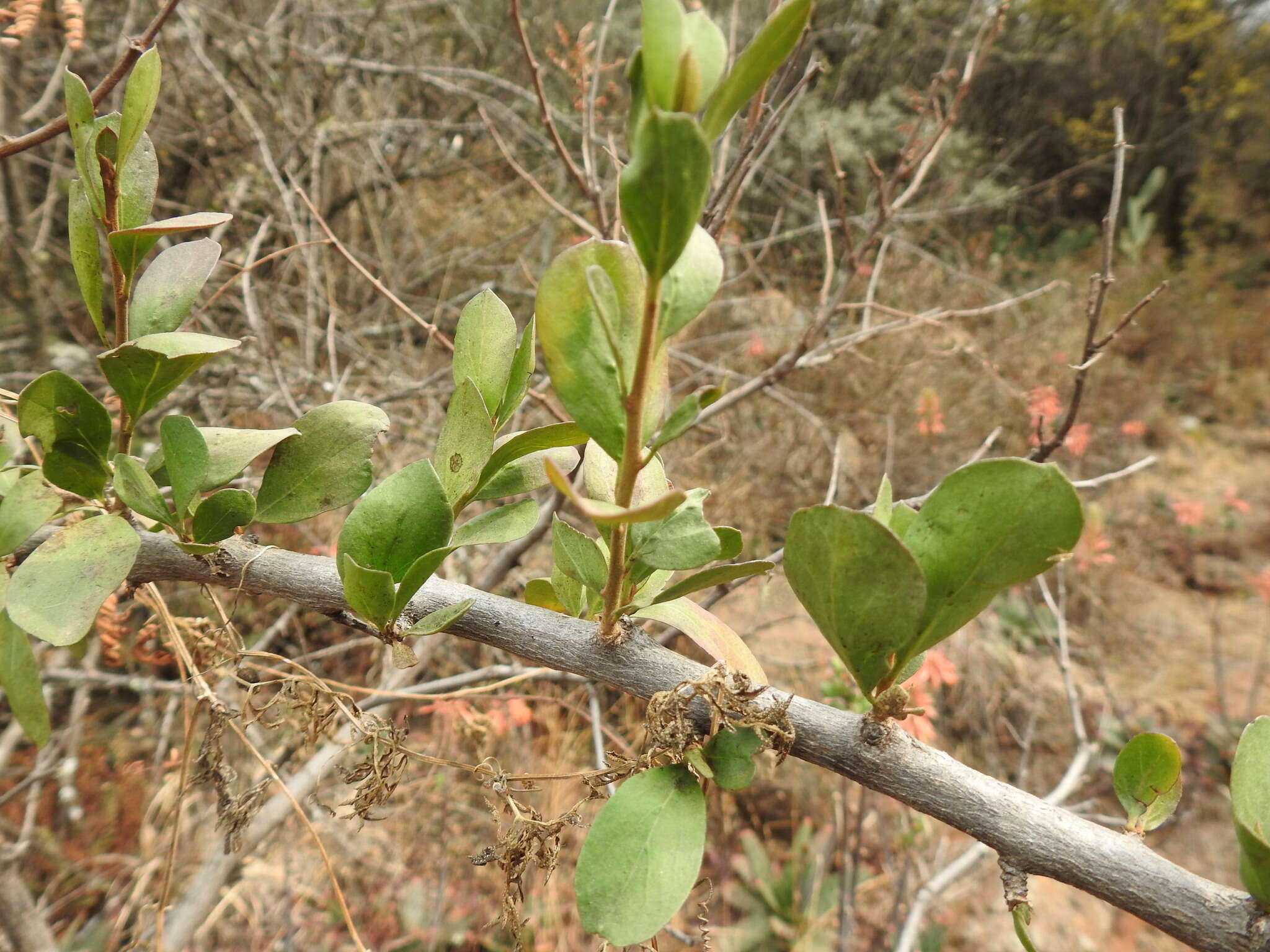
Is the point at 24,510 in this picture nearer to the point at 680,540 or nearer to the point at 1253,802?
the point at 680,540

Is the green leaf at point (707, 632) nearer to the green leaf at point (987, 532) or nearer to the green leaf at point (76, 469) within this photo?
the green leaf at point (987, 532)

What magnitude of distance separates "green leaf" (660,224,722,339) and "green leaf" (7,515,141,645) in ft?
0.83

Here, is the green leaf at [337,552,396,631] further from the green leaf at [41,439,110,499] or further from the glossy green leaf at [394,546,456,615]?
the green leaf at [41,439,110,499]

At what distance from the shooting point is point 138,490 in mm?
324

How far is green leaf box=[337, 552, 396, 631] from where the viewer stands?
28 cm

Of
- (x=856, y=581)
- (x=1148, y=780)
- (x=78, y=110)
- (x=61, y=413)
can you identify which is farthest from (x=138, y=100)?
(x=1148, y=780)

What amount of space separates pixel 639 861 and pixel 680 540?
0.12 meters

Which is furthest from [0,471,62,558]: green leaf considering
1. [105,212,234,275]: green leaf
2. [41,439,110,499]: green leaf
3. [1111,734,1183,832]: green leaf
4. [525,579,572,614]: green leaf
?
[1111,734,1183,832]: green leaf

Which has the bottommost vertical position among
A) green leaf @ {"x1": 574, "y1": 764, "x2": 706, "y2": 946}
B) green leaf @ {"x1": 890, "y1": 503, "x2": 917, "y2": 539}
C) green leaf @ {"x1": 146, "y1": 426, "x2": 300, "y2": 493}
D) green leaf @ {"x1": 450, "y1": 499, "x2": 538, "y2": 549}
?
green leaf @ {"x1": 574, "y1": 764, "x2": 706, "y2": 946}

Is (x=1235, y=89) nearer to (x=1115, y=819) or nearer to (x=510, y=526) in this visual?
(x=1115, y=819)

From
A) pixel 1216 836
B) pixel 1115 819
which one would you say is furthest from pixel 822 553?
pixel 1216 836

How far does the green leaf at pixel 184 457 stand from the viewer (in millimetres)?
323

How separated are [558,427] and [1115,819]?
28.9 inches

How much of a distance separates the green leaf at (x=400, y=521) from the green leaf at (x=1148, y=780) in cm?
31
